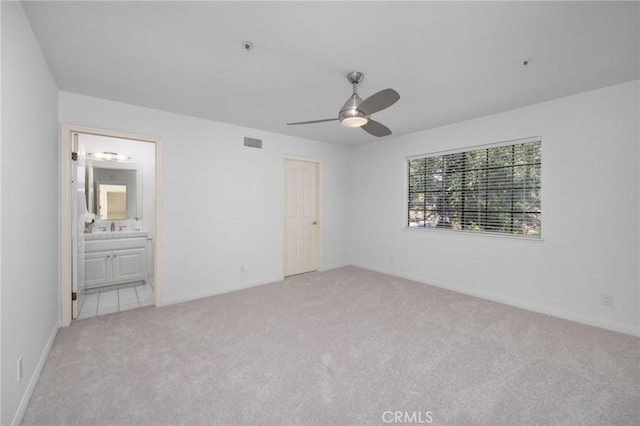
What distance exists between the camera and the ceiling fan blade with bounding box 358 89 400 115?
2.13 meters

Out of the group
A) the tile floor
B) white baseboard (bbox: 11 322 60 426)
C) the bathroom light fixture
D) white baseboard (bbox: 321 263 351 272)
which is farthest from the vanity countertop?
white baseboard (bbox: 321 263 351 272)

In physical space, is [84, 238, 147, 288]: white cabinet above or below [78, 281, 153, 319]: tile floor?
above

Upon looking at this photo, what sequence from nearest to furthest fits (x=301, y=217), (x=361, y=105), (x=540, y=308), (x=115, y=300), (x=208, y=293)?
(x=361, y=105), (x=540, y=308), (x=115, y=300), (x=208, y=293), (x=301, y=217)

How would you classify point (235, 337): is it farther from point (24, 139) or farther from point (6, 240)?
point (24, 139)

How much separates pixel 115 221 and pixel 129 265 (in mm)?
884

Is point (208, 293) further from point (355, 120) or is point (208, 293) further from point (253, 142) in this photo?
point (355, 120)

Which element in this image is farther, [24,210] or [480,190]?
[480,190]

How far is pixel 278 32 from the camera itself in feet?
6.38

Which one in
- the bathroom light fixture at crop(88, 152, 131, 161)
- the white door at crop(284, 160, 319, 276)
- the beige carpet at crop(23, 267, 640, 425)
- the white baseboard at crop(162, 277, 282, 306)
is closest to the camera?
the beige carpet at crop(23, 267, 640, 425)

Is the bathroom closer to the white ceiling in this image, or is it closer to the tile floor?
the tile floor

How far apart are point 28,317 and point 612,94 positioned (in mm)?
5458

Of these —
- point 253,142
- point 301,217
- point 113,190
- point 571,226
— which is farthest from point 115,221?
point 571,226

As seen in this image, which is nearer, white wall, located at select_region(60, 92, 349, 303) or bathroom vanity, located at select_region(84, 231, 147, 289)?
white wall, located at select_region(60, 92, 349, 303)

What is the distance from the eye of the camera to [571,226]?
312cm
